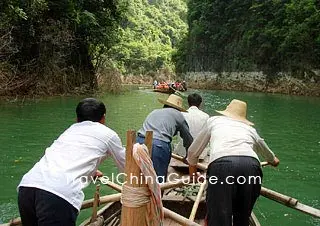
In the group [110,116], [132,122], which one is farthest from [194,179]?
[110,116]

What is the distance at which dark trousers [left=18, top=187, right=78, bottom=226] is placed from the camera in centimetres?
264

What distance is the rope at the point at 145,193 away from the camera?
8.50 feet

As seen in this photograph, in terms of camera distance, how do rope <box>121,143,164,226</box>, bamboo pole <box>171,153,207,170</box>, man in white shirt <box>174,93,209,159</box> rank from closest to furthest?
rope <box>121,143,164,226</box> → bamboo pole <box>171,153,207,170</box> → man in white shirt <box>174,93,209,159</box>

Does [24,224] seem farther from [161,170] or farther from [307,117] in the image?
[307,117]

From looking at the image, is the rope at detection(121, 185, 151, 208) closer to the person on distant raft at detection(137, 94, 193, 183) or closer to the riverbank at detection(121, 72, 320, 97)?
the person on distant raft at detection(137, 94, 193, 183)

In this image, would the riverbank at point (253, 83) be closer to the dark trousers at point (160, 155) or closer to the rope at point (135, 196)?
the dark trousers at point (160, 155)

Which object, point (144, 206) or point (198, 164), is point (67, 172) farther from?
point (198, 164)

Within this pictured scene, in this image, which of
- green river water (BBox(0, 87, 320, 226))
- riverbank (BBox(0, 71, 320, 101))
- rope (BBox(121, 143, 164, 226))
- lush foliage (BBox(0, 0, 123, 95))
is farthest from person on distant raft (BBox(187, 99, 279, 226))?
riverbank (BBox(0, 71, 320, 101))

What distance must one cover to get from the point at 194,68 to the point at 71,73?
33.7 meters

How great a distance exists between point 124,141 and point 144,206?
7.89 metres

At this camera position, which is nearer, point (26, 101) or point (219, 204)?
point (219, 204)

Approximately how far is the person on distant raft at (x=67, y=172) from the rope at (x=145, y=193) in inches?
13.4

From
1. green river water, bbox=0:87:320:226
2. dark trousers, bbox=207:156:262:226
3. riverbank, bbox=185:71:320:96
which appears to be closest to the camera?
dark trousers, bbox=207:156:262:226

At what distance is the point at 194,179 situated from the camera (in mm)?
4266
